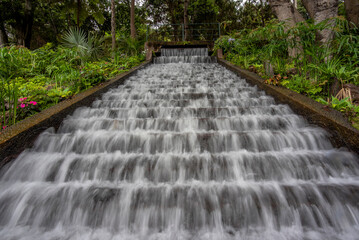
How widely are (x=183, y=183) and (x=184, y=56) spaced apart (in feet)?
27.3

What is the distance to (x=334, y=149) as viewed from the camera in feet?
7.02

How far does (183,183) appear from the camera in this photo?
1854 millimetres

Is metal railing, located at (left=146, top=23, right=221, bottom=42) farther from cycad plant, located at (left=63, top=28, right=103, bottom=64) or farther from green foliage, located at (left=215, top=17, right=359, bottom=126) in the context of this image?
green foliage, located at (left=215, top=17, right=359, bottom=126)

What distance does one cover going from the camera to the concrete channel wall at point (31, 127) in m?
1.98

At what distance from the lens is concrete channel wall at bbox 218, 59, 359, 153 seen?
2.04 m

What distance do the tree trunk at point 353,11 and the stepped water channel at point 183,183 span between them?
8.72 ft

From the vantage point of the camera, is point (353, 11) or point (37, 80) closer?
point (353, 11)

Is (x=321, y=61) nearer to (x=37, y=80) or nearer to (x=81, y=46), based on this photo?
(x=37, y=80)

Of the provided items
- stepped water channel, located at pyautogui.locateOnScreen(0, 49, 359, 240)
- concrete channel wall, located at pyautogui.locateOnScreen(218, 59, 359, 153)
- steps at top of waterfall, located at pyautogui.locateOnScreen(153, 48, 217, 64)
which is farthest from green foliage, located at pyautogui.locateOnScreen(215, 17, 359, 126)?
steps at top of waterfall, located at pyautogui.locateOnScreen(153, 48, 217, 64)

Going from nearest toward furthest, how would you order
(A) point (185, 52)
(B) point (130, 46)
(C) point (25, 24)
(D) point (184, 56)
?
(D) point (184, 56), (B) point (130, 46), (A) point (185, 52), (C) point (25, 24)

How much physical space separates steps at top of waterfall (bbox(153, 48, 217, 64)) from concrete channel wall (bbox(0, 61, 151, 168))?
628 centimetres

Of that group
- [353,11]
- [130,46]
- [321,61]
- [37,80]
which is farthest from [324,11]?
[130,46]

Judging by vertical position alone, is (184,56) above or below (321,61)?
above

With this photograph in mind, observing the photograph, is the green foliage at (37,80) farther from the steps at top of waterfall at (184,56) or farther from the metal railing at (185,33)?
the metal railing at (185,33)
